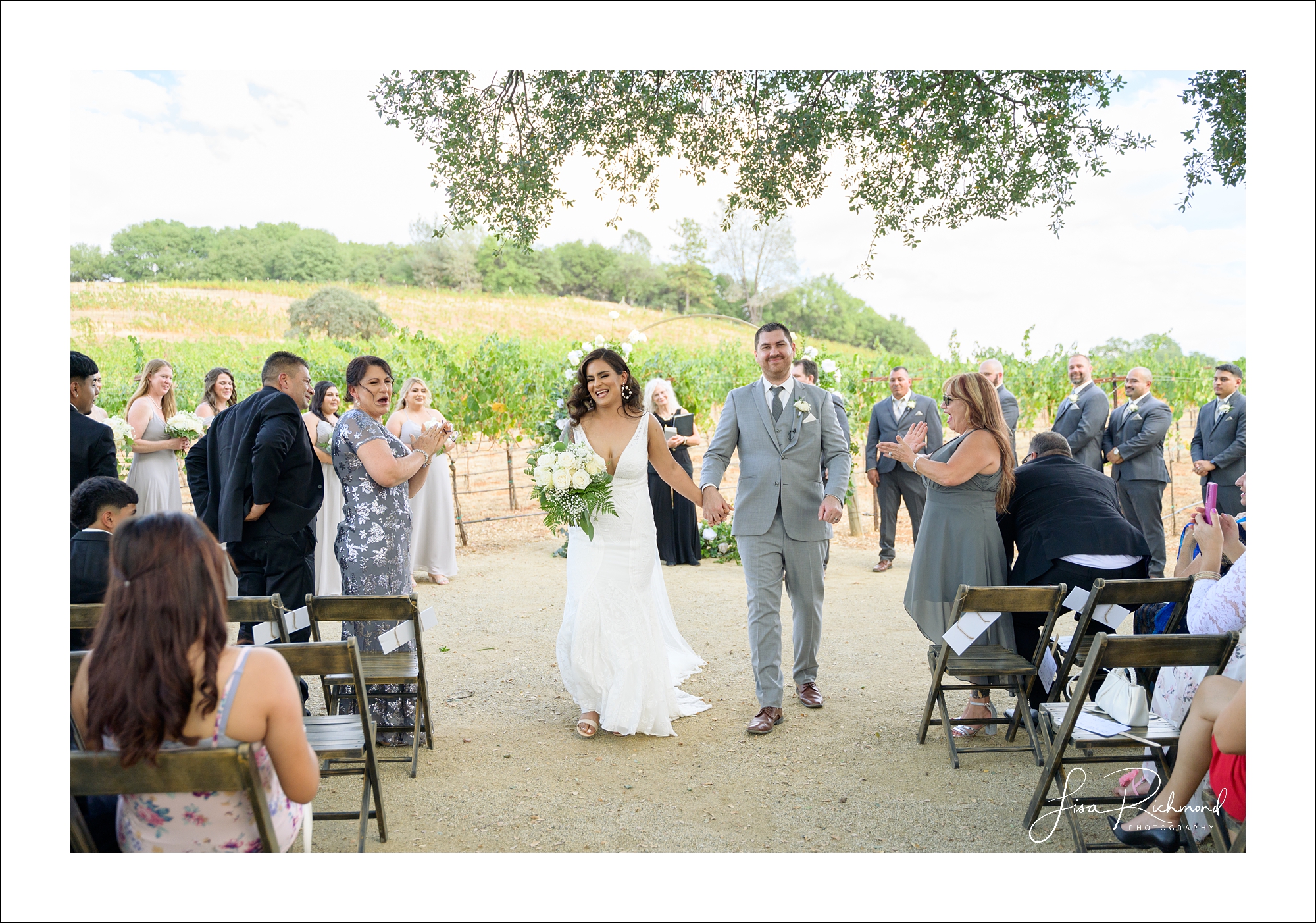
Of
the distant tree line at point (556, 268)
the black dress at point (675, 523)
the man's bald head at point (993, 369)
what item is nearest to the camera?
the man's bald head at point (993, 369)

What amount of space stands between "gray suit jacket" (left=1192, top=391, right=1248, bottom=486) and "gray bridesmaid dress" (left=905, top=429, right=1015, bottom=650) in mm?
4367

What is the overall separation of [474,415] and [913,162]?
18.2ft

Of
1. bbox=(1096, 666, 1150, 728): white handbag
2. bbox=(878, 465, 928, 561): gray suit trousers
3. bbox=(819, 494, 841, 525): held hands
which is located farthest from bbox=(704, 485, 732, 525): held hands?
bbox=(878, 465, 928, 561): gray suit trousers

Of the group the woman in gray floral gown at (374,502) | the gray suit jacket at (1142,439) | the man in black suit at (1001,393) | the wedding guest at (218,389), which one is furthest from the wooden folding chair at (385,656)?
the gray suit jacket at (1142,439)

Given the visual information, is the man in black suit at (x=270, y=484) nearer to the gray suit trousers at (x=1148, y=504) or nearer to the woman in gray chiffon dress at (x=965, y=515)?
the woman in gray chiffon dress at (x=965, y=515)

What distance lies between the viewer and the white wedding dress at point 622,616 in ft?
13.4

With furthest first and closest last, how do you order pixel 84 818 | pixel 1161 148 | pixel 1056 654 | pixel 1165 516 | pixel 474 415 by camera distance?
pixel 1165 516
pixel 474 415
pixel 1161 148
pixel 1056 654
pixel 84 818

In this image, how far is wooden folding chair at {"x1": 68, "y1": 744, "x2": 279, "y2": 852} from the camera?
6.22ft

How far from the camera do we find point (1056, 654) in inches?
163

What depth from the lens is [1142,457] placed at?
781cm

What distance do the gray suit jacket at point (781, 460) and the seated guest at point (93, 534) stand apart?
2.47 m

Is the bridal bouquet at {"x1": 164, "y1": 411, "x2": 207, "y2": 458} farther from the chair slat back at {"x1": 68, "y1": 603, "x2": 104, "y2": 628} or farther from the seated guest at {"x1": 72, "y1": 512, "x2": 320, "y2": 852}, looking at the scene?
the seated guest at {"x1": 72, "y1": 512, "x2": 320, "y2": 852}
